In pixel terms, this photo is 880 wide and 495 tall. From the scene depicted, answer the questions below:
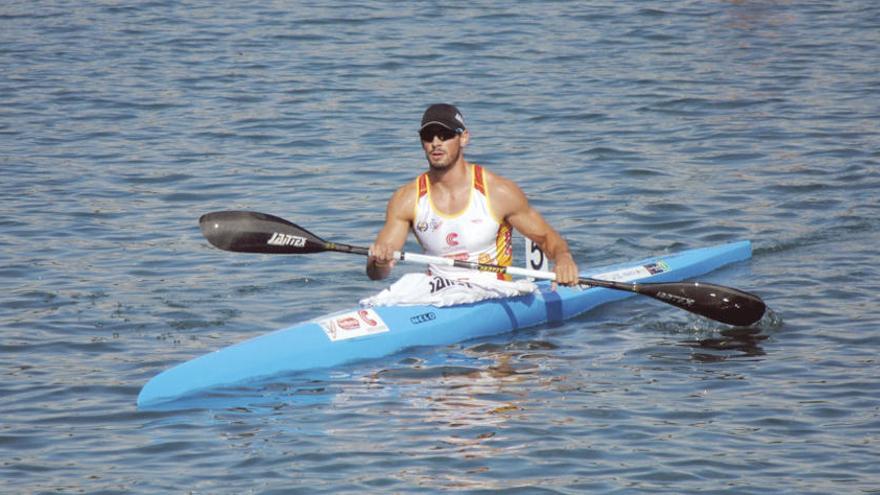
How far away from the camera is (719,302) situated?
32.9ft

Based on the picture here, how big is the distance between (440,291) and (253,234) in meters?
1.30

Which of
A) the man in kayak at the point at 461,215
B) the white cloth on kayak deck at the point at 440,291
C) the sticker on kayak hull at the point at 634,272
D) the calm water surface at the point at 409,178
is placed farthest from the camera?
the sticker on kayak hull at the point at 634,272

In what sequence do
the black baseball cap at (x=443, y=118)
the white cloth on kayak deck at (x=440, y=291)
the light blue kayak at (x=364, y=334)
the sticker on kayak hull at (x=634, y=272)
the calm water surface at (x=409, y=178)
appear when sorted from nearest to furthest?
the calm water surface at (x=409, y=178)
the light blue kayak at (x=364, y=334)
the black baseball cap at (x=443, y=118)
the white cloth on kayak deck at (x=440, y=291)
the sticker on kayak hull at (x=634, y=272)

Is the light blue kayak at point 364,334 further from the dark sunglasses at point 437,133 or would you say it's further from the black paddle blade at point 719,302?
the dark sunglasses at point 437,133

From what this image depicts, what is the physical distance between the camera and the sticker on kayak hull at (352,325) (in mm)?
9680

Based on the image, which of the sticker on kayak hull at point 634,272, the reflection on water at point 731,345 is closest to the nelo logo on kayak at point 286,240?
the sticker on kayak hull at point 634,272

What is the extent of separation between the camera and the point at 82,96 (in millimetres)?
18734

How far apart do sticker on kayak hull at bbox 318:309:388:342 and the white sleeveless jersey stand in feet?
2.10

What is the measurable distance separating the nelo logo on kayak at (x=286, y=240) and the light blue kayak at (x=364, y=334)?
0.63 meters

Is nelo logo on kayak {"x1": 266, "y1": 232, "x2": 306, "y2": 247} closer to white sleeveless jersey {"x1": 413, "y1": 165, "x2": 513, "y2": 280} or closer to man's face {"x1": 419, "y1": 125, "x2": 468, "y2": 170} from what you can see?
white sleeveless jersey {"x1": 413, "y1": 165, "x2": 513, "y2": 280}

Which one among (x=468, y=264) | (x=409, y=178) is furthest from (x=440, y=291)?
(x=409, y=178)

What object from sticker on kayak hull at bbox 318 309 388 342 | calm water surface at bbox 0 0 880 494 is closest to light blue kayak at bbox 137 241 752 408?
sticker on kayak hull at bbox 318 309 388 342

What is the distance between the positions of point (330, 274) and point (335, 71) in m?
8.30

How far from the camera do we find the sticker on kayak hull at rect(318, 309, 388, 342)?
9.68 meters
